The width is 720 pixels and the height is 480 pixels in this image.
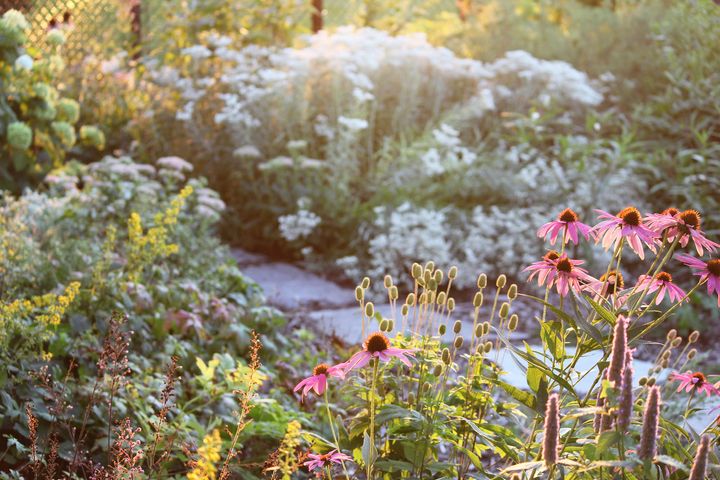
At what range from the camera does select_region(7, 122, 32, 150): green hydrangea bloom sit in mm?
4578

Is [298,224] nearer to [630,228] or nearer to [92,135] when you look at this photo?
[92,135]

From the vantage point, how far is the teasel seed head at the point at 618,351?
1.24 metres

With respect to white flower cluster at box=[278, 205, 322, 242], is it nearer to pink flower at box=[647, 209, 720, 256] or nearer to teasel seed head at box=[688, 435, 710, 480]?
pink flower at box=[647, 209, 720, 256]

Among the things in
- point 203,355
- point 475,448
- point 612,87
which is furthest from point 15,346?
point 612,87

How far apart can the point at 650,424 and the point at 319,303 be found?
3.35 m

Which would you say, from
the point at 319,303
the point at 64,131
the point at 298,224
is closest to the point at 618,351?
the point at 319,303

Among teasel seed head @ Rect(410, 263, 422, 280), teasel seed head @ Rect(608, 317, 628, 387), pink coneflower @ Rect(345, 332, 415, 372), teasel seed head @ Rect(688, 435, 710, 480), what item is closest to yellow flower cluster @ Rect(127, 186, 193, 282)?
teasel seed head @ Rect(410, 263, 422, 280)

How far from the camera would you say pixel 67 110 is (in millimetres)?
5109

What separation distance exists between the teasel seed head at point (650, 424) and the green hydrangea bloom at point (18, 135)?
4061mm

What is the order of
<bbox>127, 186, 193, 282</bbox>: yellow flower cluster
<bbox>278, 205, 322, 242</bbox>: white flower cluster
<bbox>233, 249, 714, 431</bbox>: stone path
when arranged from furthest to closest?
<bbox>278, 205, 322, 242</bbox>: white flower cluster
<bbox>233, 249, 714, 431</bbox>: stone path
<bbox>127, 186, 193, 282</bbox>: yellow flower cluster

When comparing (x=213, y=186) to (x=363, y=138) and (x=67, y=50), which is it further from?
(x=67, y=50)

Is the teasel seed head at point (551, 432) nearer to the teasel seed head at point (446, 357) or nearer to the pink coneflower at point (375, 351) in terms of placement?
the pink coneflower at point (375, 351)

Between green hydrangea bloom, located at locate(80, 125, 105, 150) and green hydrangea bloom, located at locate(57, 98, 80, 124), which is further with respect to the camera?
green hydrangea bloom, located at locate(80, 125, 105, 150)

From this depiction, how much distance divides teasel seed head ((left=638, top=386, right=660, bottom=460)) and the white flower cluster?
12.2 ft
